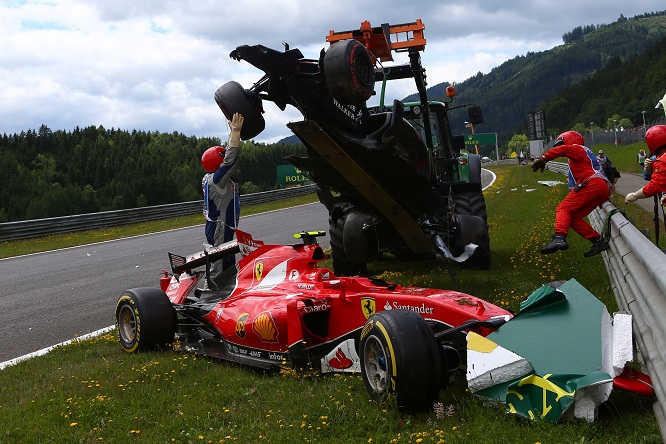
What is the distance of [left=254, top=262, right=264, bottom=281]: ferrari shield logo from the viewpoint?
710 centimetres

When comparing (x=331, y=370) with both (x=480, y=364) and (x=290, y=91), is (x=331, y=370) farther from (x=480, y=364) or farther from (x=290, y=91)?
(x=290, y=91)

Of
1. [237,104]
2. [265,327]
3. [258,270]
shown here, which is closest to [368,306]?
[265,327]

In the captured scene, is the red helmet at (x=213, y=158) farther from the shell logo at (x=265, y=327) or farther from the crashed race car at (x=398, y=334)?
the shell logo at (x=265, y=327)

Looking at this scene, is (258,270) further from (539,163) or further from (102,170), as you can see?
(102,170)

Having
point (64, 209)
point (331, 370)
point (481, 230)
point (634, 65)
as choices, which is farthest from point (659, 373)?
point (634, 65)

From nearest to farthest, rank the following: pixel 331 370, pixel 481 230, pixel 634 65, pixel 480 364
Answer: pixel 480 364
pixel 331 370
pixel 481 230
pixel 634 65

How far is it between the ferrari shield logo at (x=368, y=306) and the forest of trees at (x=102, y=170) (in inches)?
1419

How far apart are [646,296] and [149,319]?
183 inches

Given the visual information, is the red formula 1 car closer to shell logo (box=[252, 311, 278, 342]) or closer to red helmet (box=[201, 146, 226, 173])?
shell logo (box=[252, 311, 278, 342])

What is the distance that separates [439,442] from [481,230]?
21.0 ft

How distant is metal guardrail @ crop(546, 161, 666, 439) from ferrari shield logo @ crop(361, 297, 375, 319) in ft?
6.28

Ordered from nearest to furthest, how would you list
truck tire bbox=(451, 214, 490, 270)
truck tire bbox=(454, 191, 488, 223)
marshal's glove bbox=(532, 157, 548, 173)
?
1. marshal's glove bbox=(532, 157, 548, 173)
2. truck tire bbox=(451, 214, 490, 270)
3. truck tire bbox=(454, 191, 488, 223)

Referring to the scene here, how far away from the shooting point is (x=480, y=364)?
4418 millimetres

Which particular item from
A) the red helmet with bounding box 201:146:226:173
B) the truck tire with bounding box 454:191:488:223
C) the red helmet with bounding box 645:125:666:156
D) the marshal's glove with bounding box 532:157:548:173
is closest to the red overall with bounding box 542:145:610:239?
the marshal's glove with bounding box 532:157:548:173
